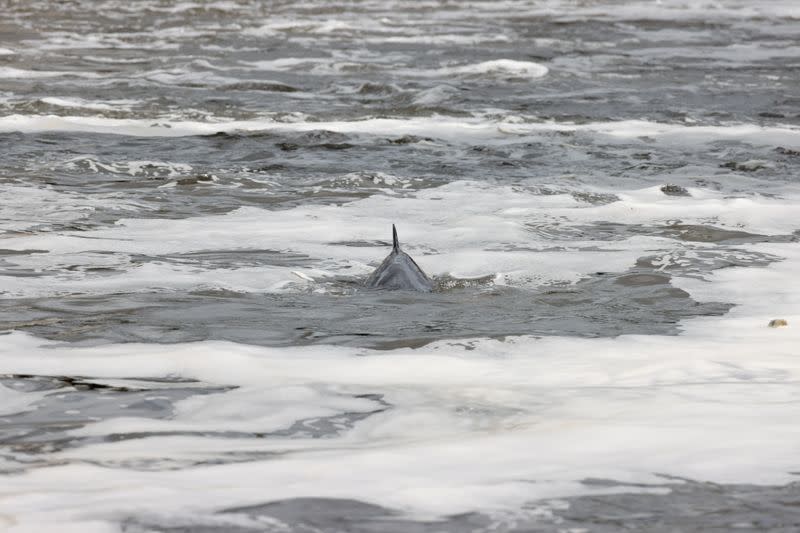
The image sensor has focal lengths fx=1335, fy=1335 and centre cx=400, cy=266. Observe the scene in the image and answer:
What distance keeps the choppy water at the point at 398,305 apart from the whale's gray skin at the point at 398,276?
123 mm

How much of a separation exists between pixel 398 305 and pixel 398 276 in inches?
14.5

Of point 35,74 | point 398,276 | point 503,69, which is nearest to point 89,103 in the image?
point 35,74

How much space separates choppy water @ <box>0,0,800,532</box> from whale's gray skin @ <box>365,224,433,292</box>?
0.12 m

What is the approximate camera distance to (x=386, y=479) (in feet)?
10.9

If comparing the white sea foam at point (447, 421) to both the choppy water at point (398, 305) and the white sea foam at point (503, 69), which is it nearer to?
the choppy water at point (398, 305)

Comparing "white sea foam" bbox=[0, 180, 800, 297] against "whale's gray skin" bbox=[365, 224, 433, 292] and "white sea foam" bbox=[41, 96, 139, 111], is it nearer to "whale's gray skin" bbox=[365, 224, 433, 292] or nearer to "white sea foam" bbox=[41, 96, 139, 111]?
"whale's gray skin" bbox=[365, 224, 433, 292]

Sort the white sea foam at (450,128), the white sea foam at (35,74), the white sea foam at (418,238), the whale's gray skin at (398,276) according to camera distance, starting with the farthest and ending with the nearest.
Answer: the white sea foam at (35,74), the white sea foam at (450,128), the white sea foam at (418,238), the whale's gray skin at (398,276)

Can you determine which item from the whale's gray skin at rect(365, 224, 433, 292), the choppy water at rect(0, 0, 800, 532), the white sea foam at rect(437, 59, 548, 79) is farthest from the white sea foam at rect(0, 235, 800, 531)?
the white sea foam at rect(437, 59, 548, 79)

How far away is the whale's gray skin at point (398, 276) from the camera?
5.91 m

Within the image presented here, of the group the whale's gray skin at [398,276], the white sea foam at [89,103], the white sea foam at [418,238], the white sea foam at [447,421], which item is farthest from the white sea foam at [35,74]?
the white sea foam at [447,421]

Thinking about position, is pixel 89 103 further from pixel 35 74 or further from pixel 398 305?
pixel 398 305

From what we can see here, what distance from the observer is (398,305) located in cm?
559

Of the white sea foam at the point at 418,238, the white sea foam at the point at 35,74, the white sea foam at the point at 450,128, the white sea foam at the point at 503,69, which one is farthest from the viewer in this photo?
the white sea foam at the point at 503,69

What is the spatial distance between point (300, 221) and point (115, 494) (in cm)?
459
